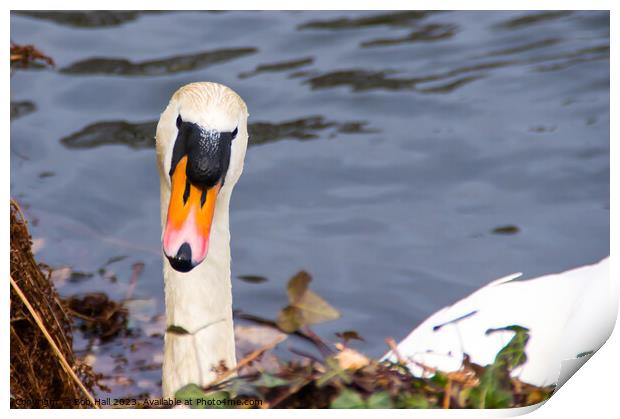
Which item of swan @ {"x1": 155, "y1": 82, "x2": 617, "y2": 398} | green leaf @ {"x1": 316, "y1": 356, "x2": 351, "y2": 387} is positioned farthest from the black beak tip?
green leaf @ {"x1": 316, "y1": 356, "x2": 351, "y2": 387}

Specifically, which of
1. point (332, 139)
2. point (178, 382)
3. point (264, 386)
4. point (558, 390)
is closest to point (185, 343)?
point (178, 382)

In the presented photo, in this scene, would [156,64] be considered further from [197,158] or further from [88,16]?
[197,158]

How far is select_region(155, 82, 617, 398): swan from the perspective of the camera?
2.52 meters

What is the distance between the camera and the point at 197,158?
2455 millimetres

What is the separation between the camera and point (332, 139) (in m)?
2.94

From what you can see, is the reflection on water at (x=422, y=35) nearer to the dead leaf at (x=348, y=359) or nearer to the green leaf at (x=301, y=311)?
the green leaf at (x=301, y=311)

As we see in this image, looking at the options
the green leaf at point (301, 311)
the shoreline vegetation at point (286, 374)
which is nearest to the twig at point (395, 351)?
the shoreline vegetation at point (286, 374)

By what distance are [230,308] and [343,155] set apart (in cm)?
39

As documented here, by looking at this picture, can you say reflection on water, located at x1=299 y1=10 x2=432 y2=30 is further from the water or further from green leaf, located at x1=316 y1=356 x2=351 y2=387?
green leaf, located at x1=316 y1=356 x2=351 y2=387

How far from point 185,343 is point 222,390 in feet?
0.66

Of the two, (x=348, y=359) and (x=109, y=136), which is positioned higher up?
(x=109, y=136)

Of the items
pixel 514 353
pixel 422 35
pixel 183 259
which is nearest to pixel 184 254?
pixel 183 259

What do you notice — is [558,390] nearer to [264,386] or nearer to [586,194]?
[586,194]

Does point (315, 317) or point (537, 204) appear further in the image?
point (537, 204)
